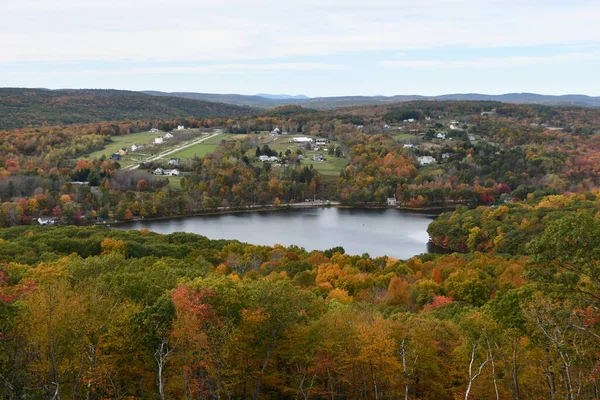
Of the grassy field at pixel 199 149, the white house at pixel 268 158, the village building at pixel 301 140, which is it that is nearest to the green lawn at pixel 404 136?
the village building at pixel 301 140

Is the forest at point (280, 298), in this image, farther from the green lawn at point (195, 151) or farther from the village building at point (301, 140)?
the village building at point (301, 140)

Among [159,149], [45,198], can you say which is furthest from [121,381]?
[159,149]

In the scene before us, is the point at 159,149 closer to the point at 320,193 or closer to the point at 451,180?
the point at 320,193

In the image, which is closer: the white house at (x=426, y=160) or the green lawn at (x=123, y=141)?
the green lawn at (x=123, y=141)

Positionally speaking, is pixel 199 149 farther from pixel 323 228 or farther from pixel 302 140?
pixel 323 228

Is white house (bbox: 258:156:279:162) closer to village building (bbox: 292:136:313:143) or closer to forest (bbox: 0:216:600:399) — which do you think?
village building (bbox: 292:136:313:143)

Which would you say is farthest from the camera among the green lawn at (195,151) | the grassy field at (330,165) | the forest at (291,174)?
the green lawn at (195,151)
